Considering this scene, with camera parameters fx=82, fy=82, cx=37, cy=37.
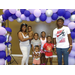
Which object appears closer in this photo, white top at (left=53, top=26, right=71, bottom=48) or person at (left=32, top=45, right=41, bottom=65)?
white top at (left=53, top=26, right=71, bottom=48)

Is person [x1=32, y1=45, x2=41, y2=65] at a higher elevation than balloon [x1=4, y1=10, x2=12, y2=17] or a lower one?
lower

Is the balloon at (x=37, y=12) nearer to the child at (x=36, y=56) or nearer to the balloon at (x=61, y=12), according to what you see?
the balloon at (x=61, y=12)

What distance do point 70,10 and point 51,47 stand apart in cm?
123

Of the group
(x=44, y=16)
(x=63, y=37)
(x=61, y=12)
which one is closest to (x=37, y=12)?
(x=44, y=16)

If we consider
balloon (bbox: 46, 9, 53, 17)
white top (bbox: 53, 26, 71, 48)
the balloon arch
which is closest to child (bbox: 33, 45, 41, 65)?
white top (bbox: 53, 26, 71, 48)

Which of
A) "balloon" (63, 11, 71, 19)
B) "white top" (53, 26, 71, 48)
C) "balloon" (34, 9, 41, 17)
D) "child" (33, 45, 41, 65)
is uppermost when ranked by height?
"balloon" (34, 9, 41, 17)

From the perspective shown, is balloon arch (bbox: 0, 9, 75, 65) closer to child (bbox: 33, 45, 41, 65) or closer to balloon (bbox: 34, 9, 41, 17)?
balloon (bbox: 34, 9, 41, 17)

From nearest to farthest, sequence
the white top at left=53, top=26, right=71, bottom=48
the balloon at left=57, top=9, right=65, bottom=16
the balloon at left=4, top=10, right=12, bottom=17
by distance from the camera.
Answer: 1. the white top at left=53, top=26, right=71, bottom=48
2. the balloon at left=57, top=9, right=65, bottom=16
3. the balloon at left=4, top=10, right=12, bottom=17

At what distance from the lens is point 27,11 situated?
2.55m

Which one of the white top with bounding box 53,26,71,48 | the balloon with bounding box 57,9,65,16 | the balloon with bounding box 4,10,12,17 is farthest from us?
the balloon with bounding box 4,10,12,17

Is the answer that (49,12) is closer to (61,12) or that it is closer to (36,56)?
(61,12)

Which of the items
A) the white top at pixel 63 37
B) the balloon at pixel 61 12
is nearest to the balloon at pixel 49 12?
the balloon at pixel 61 12

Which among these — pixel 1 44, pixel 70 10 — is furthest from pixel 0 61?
pixel 70 10

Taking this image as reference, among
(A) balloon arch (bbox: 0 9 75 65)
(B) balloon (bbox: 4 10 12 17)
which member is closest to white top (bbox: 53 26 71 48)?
(A) balloon arch (bbox: 0 9 75 65)
